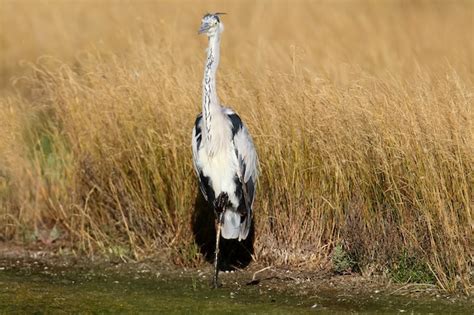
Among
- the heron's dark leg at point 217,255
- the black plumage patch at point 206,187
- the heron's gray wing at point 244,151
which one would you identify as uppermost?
the heron's gray wing at point 244,151

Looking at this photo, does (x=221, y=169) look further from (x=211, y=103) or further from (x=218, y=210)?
(x=211, y=103)

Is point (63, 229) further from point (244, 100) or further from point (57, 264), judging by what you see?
point (244, 100)

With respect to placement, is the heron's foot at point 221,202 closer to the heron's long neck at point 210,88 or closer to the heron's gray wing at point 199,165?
the heron's gray wing at point 199,165

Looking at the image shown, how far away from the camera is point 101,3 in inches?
771

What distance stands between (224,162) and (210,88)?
679mm

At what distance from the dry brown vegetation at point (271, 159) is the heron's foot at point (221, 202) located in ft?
1.81

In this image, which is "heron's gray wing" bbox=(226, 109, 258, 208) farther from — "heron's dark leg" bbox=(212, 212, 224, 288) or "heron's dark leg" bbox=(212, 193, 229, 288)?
"heron's dark leg" bbox=(212, 212, 224, 288)

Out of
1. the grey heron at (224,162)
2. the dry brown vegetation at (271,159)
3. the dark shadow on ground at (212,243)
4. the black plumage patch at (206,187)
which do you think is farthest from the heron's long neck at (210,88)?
the dark shadow on ground at (212,243)

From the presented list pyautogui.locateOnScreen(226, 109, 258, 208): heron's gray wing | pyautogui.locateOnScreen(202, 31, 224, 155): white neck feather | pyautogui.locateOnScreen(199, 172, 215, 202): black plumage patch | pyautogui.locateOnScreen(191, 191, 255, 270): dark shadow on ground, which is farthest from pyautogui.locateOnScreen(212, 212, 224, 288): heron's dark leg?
pyautogui.locateOnScreen(202, 31, 224, 155): white neck feather

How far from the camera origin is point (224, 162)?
8.73 meters

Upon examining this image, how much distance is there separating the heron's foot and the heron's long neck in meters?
0.50

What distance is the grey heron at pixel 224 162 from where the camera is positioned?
28.2 ft

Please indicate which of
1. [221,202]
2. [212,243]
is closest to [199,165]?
[221,202]

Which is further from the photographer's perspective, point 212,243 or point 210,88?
point 212,243
